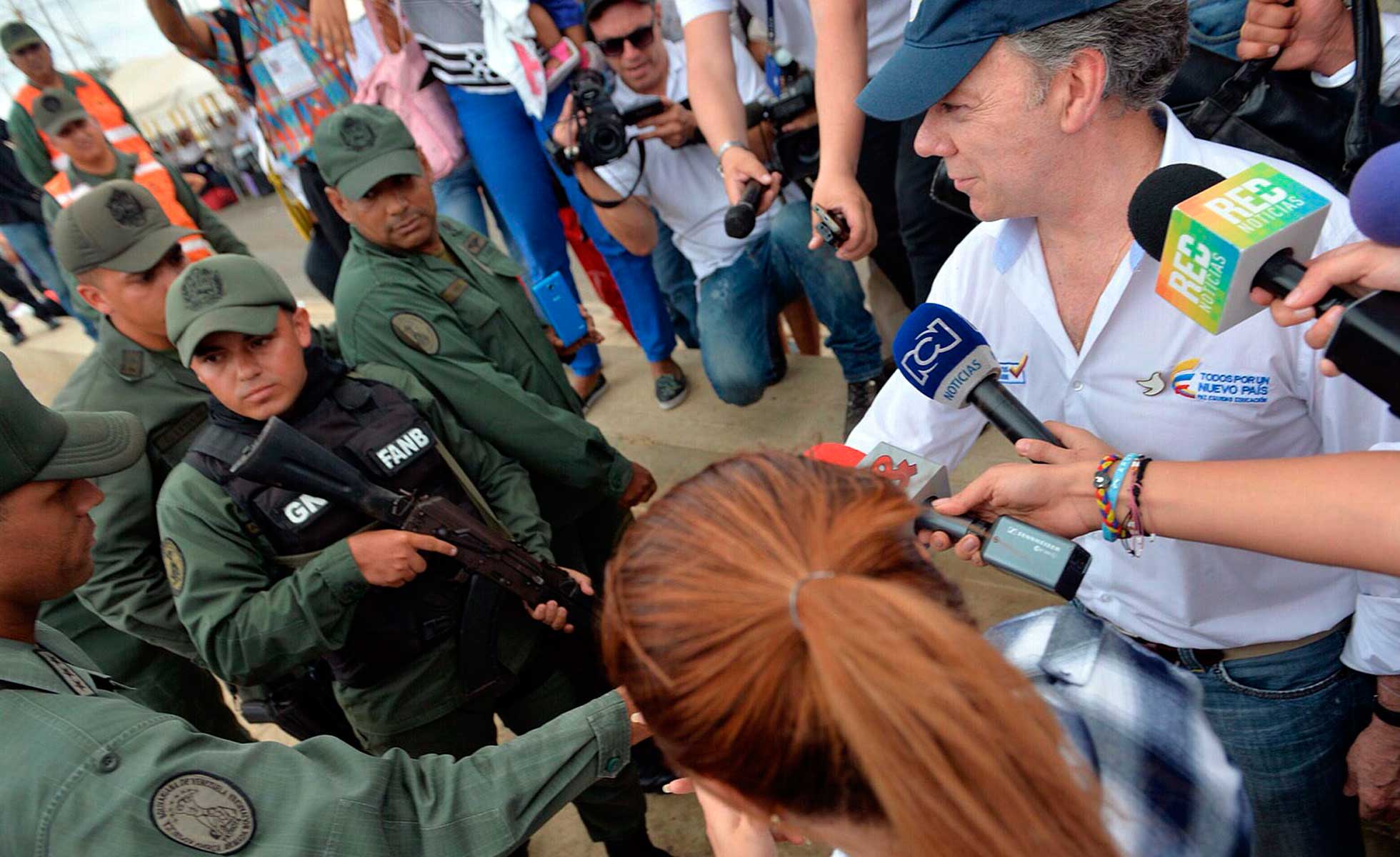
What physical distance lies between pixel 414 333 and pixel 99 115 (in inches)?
153

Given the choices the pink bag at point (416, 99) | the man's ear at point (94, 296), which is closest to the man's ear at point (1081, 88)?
the man's ear at point (94, 296)

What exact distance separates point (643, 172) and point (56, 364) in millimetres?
7244

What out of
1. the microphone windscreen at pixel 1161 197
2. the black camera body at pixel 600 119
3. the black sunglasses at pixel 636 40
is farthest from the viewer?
the black sunglasses at pixel 636 40

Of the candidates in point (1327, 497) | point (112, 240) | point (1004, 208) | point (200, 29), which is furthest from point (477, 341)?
point (200, 29)

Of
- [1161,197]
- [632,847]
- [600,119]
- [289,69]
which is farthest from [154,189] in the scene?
[1161,197]

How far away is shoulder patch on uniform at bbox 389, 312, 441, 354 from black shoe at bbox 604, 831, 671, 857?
154 cm

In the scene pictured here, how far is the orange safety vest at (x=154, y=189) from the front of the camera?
4.33 metres

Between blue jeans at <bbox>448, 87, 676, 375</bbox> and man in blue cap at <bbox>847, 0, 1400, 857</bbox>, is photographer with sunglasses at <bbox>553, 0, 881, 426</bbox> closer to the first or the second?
blue jeans at <bbox>448, 87, 676, 375</bbox>

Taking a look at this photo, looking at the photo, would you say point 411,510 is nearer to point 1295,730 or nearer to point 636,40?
point 1295,730

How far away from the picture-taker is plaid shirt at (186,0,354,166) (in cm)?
Result: 418

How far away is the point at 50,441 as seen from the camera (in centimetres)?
166

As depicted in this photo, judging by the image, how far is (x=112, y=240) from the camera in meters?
2.81

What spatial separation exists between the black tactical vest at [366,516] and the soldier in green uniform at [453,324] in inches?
12.3

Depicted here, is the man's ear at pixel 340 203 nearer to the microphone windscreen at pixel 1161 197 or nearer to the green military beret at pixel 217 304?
the green military beret at pixel 217 304
